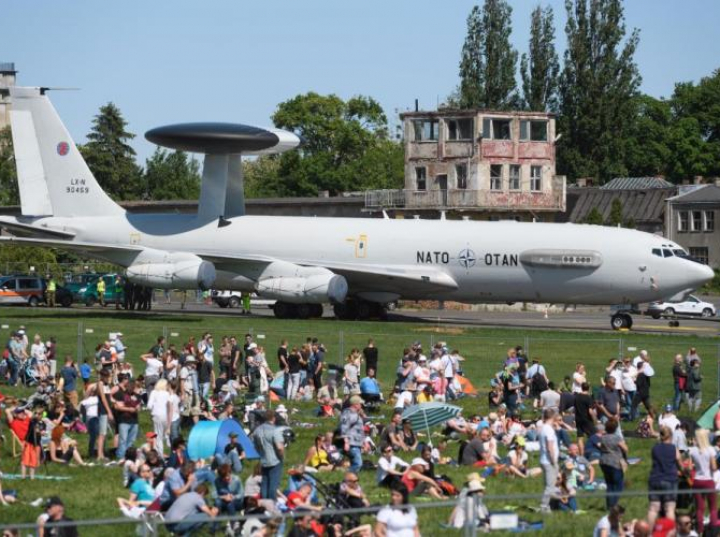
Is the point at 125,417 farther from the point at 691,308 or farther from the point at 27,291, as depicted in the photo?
the point at 691,308

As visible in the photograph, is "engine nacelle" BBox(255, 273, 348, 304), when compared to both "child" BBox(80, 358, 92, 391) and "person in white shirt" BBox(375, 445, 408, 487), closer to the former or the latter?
"child" BBox(80, 358, 92, 391)

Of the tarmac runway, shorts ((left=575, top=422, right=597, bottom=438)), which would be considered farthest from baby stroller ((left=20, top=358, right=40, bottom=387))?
the tarmac runway

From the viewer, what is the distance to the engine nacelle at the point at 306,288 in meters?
49.8

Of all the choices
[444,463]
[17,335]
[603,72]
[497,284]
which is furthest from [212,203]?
[603,72]

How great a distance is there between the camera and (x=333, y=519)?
1694 cm

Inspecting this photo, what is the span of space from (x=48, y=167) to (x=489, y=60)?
50.3 m

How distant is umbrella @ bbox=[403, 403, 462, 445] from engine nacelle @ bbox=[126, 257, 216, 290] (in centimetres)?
2544

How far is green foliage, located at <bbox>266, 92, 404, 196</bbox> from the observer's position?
414ft

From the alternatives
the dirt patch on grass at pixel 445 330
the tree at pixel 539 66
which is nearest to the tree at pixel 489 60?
the tree at pixel 539 66

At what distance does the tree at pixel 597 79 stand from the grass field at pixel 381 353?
54781 mm

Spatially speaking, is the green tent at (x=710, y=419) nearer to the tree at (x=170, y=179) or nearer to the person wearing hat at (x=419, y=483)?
the person wearing hat at (x=419, y=483)

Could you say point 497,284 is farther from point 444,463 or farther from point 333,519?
point 333,519

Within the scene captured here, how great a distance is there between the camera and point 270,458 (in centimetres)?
2038

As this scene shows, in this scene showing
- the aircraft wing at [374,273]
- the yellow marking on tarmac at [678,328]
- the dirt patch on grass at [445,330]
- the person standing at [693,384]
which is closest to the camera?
the person standing at [693,384]
